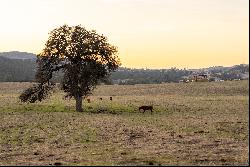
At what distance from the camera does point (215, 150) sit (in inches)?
894

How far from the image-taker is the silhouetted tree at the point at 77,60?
2224 inches

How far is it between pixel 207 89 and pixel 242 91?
8.68 m

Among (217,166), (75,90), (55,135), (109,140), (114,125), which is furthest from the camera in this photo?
(75,90)

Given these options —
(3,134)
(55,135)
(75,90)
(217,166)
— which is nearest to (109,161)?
(217,166)

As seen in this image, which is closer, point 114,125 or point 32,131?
point 32,131

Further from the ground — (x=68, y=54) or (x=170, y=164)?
(x=68, y=54)

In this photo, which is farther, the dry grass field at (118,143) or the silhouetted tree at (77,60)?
the silhouetted tree at (77,60)

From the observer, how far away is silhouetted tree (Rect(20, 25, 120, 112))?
56.5 m

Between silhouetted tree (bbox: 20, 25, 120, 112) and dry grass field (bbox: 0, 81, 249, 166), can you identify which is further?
silhouetted tree (bbox: 20, 25, 120, 112)

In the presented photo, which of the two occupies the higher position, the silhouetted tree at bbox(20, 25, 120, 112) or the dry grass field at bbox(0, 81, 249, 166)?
the silhouetted tree at bbox(20, 25, 120, 112)

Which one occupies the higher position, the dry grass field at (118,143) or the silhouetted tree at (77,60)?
the silhouetted tree at (77,60)

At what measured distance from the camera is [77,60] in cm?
5766

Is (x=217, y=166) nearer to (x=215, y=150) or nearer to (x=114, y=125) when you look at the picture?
(x=215, y=150)

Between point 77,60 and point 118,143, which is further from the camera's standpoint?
point 77,60
